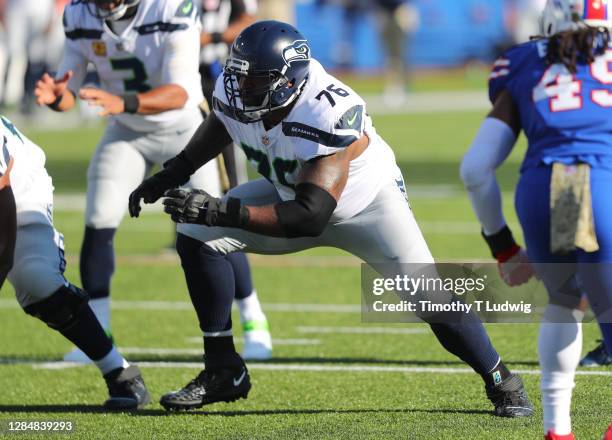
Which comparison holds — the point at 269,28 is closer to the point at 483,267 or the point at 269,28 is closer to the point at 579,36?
the point at 579,36

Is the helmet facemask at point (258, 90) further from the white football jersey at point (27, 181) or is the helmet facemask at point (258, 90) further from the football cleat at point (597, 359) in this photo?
the football cleat at point (597, 359)

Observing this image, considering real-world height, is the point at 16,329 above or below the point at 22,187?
below

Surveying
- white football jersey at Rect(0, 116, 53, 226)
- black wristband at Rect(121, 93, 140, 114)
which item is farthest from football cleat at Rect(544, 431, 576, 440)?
black wristband at Rect(121, 93, 140, 114)

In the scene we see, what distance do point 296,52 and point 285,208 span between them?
0.59m

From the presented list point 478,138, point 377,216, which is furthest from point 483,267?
point 478,138

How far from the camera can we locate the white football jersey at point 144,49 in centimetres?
614

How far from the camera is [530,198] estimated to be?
4035 millimetres

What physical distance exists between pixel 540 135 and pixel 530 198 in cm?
20

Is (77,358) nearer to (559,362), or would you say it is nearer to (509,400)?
(509,400)

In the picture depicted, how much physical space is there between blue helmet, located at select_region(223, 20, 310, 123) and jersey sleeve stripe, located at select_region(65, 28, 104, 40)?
5.88 ft

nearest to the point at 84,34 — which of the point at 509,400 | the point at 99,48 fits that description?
the point at 99,48

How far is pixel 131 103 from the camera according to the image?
19.3ft

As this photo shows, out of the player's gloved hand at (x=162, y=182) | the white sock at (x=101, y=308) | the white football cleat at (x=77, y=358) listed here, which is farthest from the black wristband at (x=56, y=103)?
the white football cleat at (x=77, y=358)

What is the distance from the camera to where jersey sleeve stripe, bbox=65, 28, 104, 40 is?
20.3 ft
